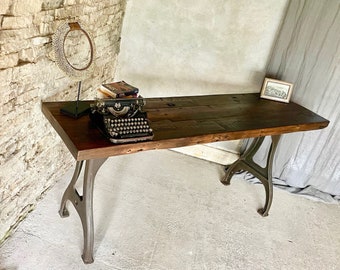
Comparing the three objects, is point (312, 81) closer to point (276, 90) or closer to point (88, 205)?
point (276, 90)

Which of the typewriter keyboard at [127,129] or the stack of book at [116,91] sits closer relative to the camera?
the typewriter keyboard at [127,129]

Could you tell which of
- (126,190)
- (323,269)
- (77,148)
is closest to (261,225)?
(323,269)

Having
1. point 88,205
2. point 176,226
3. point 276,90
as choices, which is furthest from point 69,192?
point 276,90

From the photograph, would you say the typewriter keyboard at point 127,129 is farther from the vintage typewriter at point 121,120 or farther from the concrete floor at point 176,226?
the concrete floor at point 176,226

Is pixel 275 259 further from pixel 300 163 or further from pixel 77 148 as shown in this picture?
pixel 77 148

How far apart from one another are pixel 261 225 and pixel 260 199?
315mm

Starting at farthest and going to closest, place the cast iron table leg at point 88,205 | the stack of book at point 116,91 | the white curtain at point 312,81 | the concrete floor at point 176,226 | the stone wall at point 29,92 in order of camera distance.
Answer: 1. the white curtain at point 312,81
2. the concrete floor at point 176,226
3. the stack of book at point 116,91
4. the cast iron table leg at point 88,205
5. the stone wall at point 29,92

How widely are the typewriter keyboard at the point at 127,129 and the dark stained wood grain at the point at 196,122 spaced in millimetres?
31

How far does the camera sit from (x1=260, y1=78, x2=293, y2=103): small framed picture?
2570 millimetres

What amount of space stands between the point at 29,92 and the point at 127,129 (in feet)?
1.92

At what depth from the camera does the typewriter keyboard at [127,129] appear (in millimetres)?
1600

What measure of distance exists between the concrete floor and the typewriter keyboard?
0.75 meters

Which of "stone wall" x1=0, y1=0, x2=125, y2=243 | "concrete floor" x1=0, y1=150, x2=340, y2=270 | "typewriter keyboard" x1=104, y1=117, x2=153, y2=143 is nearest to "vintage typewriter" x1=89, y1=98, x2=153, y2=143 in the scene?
"typewriter keyboard" x1=104, y1=117, x2=153, y2=143

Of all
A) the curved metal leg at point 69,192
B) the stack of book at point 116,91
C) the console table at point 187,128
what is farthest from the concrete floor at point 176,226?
the stack of book at point 116,91
